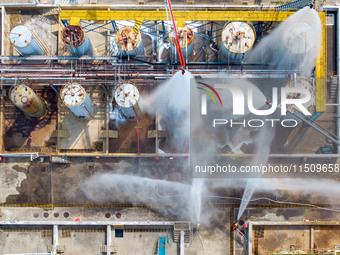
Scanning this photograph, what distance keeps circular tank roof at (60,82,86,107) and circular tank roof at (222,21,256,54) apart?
15.0 m

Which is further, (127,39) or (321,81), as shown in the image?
(321,81)

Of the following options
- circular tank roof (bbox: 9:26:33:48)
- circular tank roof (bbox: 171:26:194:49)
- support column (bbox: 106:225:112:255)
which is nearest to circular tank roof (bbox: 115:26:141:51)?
circular tank roof (bbox: 171:26:194:49)

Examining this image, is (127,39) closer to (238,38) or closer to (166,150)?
(238,38)

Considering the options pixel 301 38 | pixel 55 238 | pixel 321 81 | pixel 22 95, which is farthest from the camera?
pixel 55 238

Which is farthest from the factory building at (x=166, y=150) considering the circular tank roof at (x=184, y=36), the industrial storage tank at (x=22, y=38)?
the circular tank roof at (x=184, y=36)

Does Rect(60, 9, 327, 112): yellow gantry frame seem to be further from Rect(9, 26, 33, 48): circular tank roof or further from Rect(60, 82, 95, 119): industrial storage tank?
Rect(60, 82, 95, 119): industrial storage tank

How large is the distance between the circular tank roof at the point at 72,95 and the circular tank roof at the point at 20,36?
676 centimetres

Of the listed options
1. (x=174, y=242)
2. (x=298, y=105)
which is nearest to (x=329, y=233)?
(x=298, y=105)

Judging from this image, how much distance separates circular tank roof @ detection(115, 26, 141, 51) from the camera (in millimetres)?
29688

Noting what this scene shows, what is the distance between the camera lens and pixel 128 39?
97.3ft

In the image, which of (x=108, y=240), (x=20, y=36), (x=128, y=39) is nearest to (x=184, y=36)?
(x=128, y=39)

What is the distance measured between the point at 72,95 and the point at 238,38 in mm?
17165

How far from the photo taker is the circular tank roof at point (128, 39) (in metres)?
29.7

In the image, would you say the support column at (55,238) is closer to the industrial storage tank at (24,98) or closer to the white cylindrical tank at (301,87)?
the industrial storage tank at (24,98)
